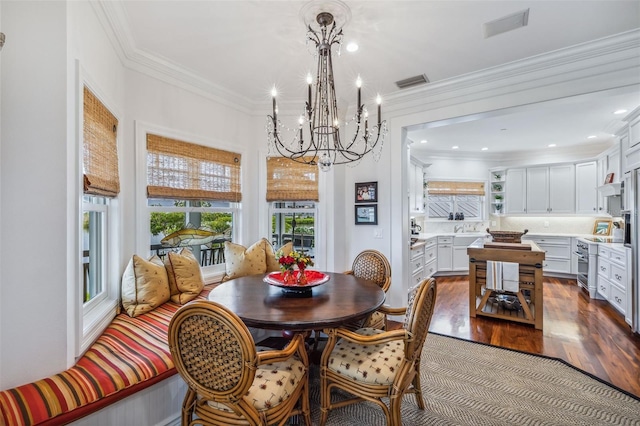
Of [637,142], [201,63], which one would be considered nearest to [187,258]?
[201,63]

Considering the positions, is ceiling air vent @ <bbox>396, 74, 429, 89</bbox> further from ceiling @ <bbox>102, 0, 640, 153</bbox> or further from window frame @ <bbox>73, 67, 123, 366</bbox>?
window frame @ <bbox>73, 67, 123, 366</bbox>

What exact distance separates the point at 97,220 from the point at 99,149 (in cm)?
64

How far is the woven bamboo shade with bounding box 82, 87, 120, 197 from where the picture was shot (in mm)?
1874

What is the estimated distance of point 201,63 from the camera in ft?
9.33

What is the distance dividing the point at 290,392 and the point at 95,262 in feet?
6.20

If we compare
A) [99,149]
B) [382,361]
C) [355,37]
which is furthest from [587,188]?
[99,149]

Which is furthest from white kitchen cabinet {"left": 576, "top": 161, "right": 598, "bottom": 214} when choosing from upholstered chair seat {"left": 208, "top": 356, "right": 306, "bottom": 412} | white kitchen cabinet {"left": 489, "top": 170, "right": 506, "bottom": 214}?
upholstered chair seat {"left": 208, "top": 356, "right": 306, "bottom": 412}

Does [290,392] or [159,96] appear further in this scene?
[159,96]

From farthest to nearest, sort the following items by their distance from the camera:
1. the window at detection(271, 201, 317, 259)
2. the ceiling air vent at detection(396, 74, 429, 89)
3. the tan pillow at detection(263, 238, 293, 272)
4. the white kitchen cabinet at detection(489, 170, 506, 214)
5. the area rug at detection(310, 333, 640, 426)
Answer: the white kitchen cabinet at detection(489, 170, 506, 214) → the window at detection(271, 201, 317, 259) → the tan pillow at detection(263, 238, 293, 272) → the ceiling air vent at detection(396, 74, 429, 89) → the area rug at detection(310, 333, 640, 426)

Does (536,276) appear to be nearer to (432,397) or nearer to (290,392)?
(432,397)

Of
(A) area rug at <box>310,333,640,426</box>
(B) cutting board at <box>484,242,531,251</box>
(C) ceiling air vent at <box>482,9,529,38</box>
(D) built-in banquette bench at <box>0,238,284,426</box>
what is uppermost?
(C) ceiling air vent at <box>482,9,529,38</box>

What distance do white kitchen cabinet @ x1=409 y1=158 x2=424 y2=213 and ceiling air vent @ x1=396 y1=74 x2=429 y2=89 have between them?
2566mm

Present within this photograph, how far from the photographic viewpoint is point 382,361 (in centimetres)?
177

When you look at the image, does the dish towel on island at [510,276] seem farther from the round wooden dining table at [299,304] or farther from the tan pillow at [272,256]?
the tan pillow at [272,256]
